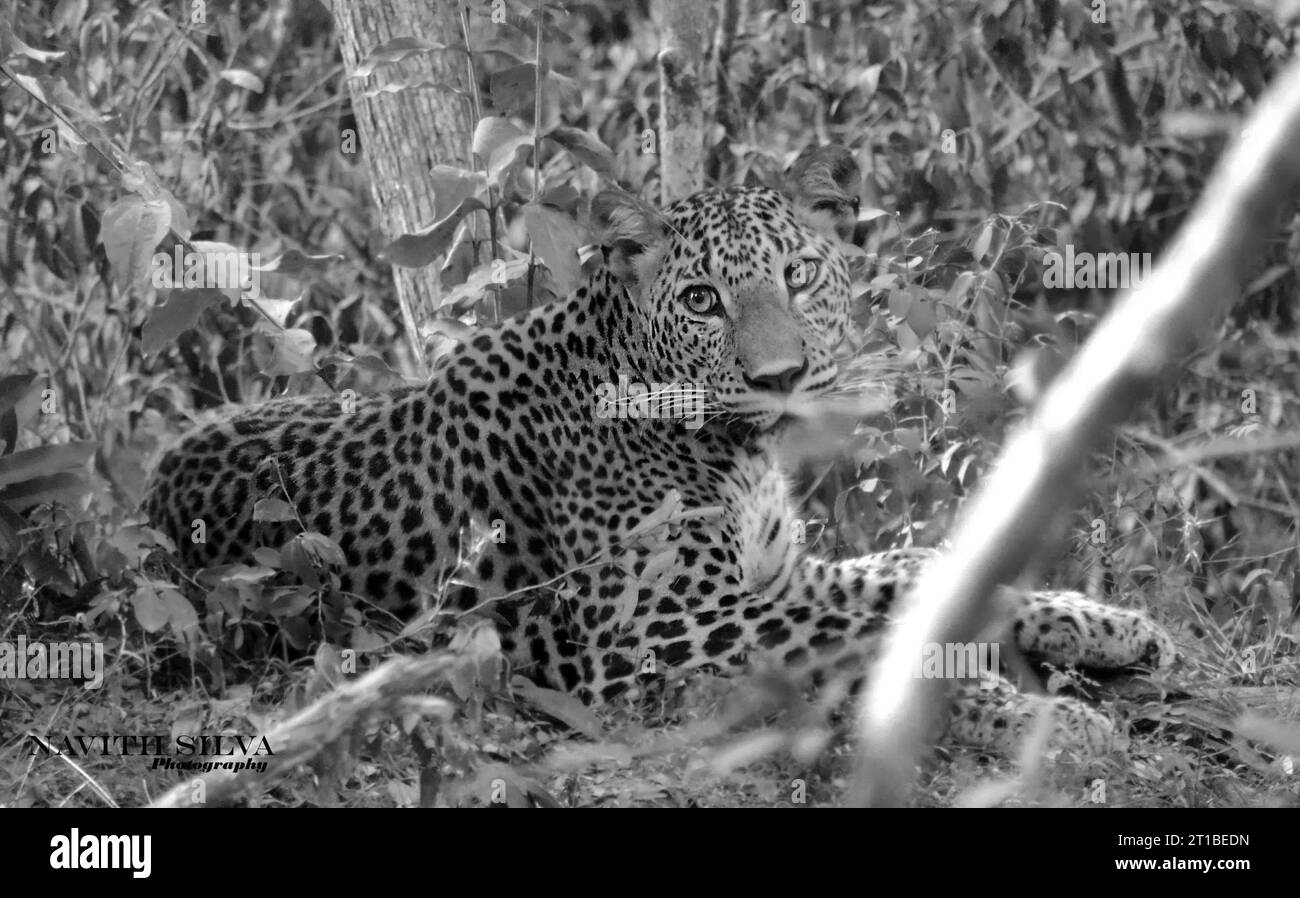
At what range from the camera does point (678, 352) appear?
6094mm

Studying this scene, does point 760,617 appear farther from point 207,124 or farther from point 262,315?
point 207,124

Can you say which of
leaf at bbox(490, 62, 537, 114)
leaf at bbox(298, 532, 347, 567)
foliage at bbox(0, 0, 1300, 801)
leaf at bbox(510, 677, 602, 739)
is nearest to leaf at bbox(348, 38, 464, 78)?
foliage at bbox(0, 0, 1300, 801)

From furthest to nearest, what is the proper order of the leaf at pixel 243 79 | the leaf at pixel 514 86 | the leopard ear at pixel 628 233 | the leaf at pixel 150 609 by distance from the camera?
the leaf at pixel 243 79
the leaf at pixel 514 86
the leopard ear at pixel 628 233
the leaf at pixel 150 609

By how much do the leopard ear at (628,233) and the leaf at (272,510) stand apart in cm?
139

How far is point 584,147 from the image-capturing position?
21.5ft

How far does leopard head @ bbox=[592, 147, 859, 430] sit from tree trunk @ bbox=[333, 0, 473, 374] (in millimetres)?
1348

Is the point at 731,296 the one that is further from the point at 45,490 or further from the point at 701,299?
the point at 45,490

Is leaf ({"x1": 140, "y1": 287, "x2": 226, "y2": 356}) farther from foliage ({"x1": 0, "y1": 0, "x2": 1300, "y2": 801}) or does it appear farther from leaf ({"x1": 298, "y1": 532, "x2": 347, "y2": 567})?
leaf ({"x1": 298, "y1": 532, "x2": 347, "y2": 567})

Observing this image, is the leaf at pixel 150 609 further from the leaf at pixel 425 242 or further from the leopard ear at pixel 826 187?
the leopard ear at pixel 826 187

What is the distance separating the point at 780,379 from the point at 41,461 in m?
2.51

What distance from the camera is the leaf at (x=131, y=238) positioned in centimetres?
553

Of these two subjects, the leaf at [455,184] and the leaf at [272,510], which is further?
the leaf at [455,184]

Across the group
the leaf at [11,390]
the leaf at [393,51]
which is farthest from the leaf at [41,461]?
the leaf at [393,51]

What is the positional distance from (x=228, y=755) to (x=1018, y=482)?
12.8ft
